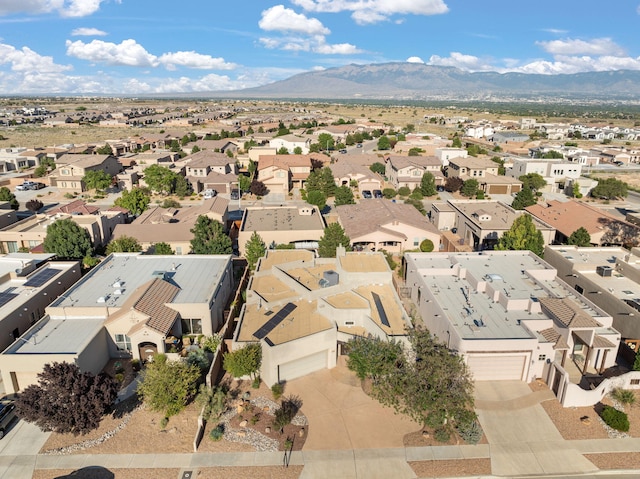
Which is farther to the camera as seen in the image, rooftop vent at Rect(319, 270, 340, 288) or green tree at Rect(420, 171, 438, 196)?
green tree at Rect(420, 171, 438, 196)

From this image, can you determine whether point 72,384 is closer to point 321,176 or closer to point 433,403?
point 433,403

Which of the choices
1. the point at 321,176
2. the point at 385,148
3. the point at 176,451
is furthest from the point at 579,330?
the point at 385,148

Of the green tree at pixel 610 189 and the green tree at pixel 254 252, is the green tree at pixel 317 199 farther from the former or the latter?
the green tree at pixel 610 189

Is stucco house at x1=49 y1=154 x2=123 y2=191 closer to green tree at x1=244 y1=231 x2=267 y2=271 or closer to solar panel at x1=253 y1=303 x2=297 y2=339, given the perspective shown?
green tree at x1=244 y1=231 x2=267 y2=271

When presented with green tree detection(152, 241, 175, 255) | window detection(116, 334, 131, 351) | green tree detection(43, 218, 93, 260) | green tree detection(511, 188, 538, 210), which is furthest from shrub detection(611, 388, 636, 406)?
green tree detection(43, 218, 93, 260)

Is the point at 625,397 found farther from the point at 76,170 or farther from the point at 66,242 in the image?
the point at 76,170

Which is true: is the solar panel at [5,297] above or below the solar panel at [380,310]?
below

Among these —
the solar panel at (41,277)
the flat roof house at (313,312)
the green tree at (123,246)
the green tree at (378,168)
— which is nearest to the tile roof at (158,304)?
the flat roof house at (313,312)
